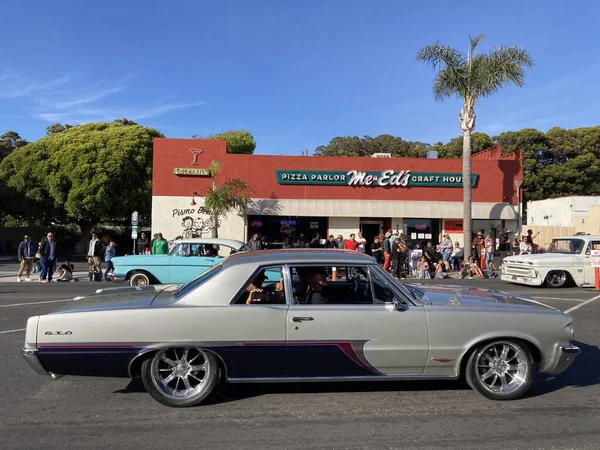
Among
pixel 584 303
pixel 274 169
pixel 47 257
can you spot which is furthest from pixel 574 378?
pixel 274 169

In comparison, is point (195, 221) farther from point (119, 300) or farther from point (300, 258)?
point (300, 258)

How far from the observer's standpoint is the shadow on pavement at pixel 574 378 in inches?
207

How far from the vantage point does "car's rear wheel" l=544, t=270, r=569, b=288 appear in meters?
14.4

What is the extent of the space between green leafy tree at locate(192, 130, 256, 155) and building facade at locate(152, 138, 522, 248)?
2160 cm

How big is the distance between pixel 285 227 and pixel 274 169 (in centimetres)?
292

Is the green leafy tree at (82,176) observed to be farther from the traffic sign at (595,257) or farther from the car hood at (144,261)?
the traffic sign at (595,257)

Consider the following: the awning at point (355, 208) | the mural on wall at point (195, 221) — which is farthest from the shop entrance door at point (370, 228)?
the mural on wall at point (195, 221)

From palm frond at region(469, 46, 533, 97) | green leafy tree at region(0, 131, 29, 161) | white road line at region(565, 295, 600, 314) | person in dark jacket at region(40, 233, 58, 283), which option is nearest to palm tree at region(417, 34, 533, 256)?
palm frond at region(469, 46, 533, 97)

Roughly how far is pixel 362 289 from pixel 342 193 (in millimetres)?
19987

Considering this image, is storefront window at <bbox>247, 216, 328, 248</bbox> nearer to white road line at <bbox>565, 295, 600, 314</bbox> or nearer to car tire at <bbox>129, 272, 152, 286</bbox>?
car tire at <bbox>129, 272, 152, 286</bbox>

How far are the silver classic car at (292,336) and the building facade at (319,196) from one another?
1917 cm

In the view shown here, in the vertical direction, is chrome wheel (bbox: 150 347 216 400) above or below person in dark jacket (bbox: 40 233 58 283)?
below

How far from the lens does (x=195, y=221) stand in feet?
79.5

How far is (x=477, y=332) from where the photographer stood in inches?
185
